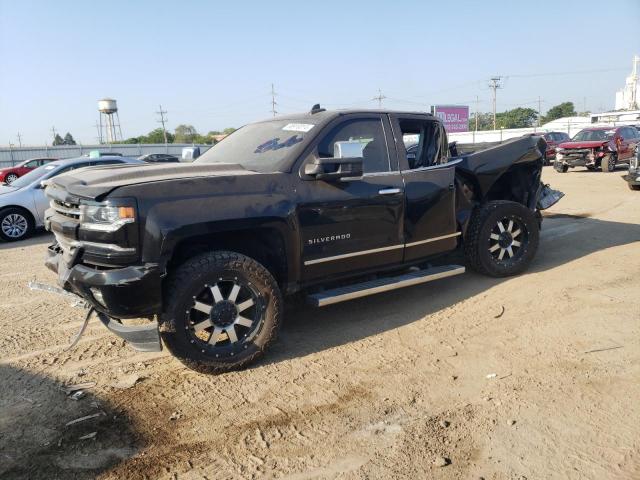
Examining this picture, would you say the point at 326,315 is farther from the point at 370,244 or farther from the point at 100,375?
the point at 100,375

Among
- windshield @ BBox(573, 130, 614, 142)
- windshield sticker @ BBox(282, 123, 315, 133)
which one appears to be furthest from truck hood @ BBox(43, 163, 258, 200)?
windshield @ BBox(573, 130, 614, 142)

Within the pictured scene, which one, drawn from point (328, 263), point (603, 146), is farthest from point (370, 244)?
point (603, 146)

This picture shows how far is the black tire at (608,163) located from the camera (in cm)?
1902

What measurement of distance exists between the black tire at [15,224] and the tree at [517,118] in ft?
326

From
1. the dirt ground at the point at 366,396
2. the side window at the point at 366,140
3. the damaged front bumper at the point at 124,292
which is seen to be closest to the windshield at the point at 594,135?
the dirt ground at the point at 366,396

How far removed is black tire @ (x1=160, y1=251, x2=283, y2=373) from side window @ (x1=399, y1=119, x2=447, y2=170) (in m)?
2.36

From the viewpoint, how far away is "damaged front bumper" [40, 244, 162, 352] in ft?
11.2

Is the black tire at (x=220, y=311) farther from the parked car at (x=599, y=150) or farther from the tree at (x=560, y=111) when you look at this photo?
the tree at (x=560, y=111)

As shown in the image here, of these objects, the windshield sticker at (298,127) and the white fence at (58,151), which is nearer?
the windshield sticker at (298,127)

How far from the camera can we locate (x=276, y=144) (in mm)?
4531

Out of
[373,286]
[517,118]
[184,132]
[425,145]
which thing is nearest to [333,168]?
[373,286]

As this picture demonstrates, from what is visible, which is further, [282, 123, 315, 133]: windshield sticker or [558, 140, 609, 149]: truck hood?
[558, 140, 609, 149]: truck hood

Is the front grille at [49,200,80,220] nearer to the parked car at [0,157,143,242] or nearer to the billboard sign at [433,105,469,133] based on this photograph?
the parked car at [0,157,143,242]

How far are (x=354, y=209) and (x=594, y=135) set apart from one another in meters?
19.5
